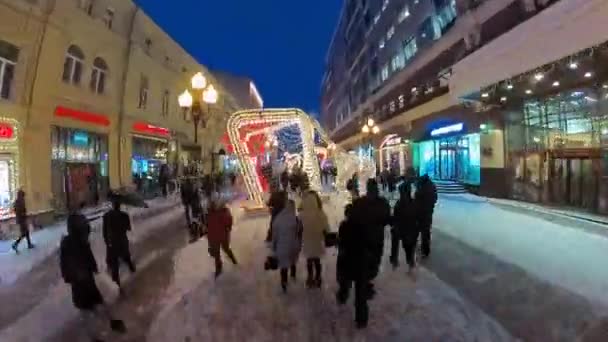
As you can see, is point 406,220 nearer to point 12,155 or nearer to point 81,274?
point 81,274

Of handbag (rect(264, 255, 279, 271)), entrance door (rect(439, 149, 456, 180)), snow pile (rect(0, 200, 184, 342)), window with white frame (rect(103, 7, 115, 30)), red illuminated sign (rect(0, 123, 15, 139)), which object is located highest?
window with white frame (rect(103, 7, 115, 30))

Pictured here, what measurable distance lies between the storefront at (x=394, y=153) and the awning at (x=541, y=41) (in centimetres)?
1743

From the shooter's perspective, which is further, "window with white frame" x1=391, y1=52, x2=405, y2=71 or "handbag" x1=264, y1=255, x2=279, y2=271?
"window with white frame" x1=391, y1=52, x2=405, y2=71

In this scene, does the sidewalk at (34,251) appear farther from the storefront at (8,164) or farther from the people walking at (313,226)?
the people walking at (313,226)

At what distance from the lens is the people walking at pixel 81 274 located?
604 centimetres

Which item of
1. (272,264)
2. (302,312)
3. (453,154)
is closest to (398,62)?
(453,154)

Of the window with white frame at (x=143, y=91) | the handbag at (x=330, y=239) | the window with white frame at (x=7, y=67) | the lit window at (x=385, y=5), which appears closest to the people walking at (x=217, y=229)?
the handbag at (x=330, y=239)

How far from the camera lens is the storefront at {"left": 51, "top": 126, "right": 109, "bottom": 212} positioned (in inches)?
762

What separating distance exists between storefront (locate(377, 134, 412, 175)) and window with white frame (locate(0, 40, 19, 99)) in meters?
25.4

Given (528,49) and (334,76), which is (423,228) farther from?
(334,76)

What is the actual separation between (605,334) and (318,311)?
3346 mm

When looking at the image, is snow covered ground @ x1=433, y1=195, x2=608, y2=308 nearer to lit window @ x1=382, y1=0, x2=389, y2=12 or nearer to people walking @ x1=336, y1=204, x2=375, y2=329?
people walking @ x1=336, y1=204, x2=375, y2=329

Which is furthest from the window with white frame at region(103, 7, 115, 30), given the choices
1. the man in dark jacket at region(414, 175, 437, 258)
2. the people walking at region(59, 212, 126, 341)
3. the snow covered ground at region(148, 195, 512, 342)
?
the people walking at region(59, 212, 126, 341)

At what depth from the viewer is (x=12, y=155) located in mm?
16344
